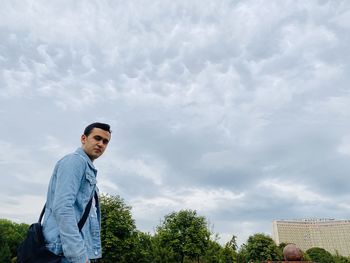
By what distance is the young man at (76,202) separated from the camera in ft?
10.3

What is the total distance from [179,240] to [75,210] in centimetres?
3599

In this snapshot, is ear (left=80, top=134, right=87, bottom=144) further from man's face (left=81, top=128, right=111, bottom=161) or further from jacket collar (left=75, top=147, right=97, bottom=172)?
jacket collar (left=75, top=147, right=97, bottom=172)

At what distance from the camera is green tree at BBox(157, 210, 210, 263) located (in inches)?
1469

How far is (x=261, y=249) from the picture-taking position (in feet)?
181

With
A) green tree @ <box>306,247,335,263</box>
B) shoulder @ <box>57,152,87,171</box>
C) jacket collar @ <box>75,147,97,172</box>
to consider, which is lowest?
shoulder @ <box>57,152,87,171</box>

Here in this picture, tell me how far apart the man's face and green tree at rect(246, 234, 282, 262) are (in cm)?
5514

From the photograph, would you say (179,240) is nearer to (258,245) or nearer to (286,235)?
(258,245)

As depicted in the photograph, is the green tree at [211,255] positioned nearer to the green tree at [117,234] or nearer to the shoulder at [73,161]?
the green tree at [117,234]

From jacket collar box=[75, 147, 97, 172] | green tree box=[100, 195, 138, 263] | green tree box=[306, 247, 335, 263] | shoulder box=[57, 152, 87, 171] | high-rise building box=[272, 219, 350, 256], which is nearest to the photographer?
shoulder box=[57, 152, 87, 171]

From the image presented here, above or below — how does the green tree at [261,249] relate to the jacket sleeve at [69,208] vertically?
above

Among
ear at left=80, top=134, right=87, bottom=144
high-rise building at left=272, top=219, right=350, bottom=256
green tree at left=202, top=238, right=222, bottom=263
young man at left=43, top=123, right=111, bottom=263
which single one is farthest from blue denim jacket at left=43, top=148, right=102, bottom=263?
high-rise building at left=272, top=219, right=350, bottom=256

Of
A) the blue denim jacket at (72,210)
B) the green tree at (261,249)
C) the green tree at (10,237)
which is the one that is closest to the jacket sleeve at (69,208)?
the blue denim jacket at (72,210)

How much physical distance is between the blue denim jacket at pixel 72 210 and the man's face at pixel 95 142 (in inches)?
3.6

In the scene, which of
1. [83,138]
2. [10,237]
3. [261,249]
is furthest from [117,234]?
[83,138]
